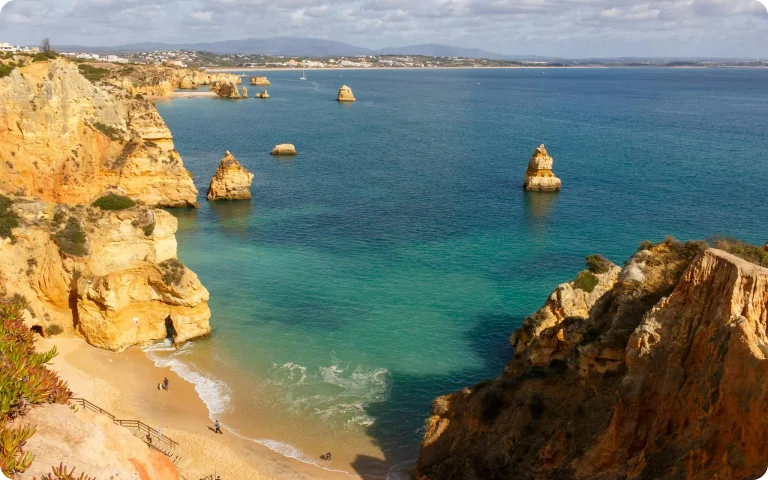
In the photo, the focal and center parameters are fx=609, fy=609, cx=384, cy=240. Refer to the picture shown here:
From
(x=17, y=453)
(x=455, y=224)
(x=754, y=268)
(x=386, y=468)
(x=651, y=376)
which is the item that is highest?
(x=754, y=268)

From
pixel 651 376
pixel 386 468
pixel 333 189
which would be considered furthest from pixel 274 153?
pixel 651 376

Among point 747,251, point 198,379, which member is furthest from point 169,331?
point 747,251

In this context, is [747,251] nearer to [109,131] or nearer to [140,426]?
[140,426]

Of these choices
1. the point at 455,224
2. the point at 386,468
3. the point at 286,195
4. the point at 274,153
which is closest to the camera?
the point at 386,468

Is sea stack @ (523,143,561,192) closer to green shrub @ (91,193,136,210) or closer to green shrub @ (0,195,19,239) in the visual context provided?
green shrub @ (91,193,136,210)

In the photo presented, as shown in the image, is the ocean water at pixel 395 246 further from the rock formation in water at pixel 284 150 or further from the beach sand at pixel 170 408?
the rock formation in water at pixel 284 150

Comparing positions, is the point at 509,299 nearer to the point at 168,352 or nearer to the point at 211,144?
the point at 168,352

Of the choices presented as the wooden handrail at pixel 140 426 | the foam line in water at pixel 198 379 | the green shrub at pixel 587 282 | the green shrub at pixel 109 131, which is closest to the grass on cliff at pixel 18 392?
the wooden handrail at pixel 140 426
